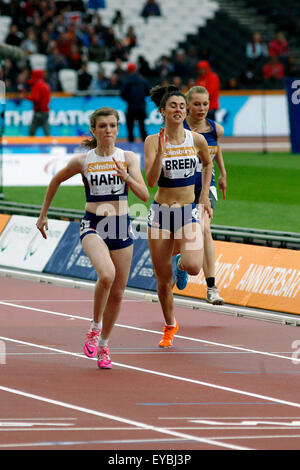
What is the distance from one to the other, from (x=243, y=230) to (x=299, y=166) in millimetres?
13350

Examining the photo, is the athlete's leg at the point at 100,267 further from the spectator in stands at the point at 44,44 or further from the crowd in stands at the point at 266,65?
the spectator in stands at the point at 44,44

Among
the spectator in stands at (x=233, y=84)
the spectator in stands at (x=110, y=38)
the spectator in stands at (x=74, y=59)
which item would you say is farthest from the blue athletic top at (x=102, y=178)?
the spectator in stands at (x=110, y=38)

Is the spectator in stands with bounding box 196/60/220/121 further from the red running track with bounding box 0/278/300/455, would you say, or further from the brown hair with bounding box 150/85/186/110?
the brown hair with bounding box 150/85/186/110

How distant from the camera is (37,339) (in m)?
11.6

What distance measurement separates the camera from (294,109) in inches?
1198

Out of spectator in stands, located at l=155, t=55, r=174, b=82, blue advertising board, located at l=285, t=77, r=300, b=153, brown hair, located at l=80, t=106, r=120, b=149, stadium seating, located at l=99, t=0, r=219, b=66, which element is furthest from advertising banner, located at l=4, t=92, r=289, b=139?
brown hair, located at l=80, t=106, r=120, b=149

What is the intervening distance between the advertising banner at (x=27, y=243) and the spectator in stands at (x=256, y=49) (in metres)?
22.5

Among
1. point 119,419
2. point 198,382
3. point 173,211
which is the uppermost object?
point 173,211

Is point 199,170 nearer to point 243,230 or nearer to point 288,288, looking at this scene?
point 288,288

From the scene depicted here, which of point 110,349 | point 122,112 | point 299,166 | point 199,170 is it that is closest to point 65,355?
point 110,349

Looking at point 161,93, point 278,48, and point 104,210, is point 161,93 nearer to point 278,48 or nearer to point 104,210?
point 104,210

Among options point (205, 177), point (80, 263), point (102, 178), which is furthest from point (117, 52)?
point (102, 178)

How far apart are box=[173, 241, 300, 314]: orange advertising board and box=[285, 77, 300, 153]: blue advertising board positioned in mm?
16549

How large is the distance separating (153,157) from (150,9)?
101ft
